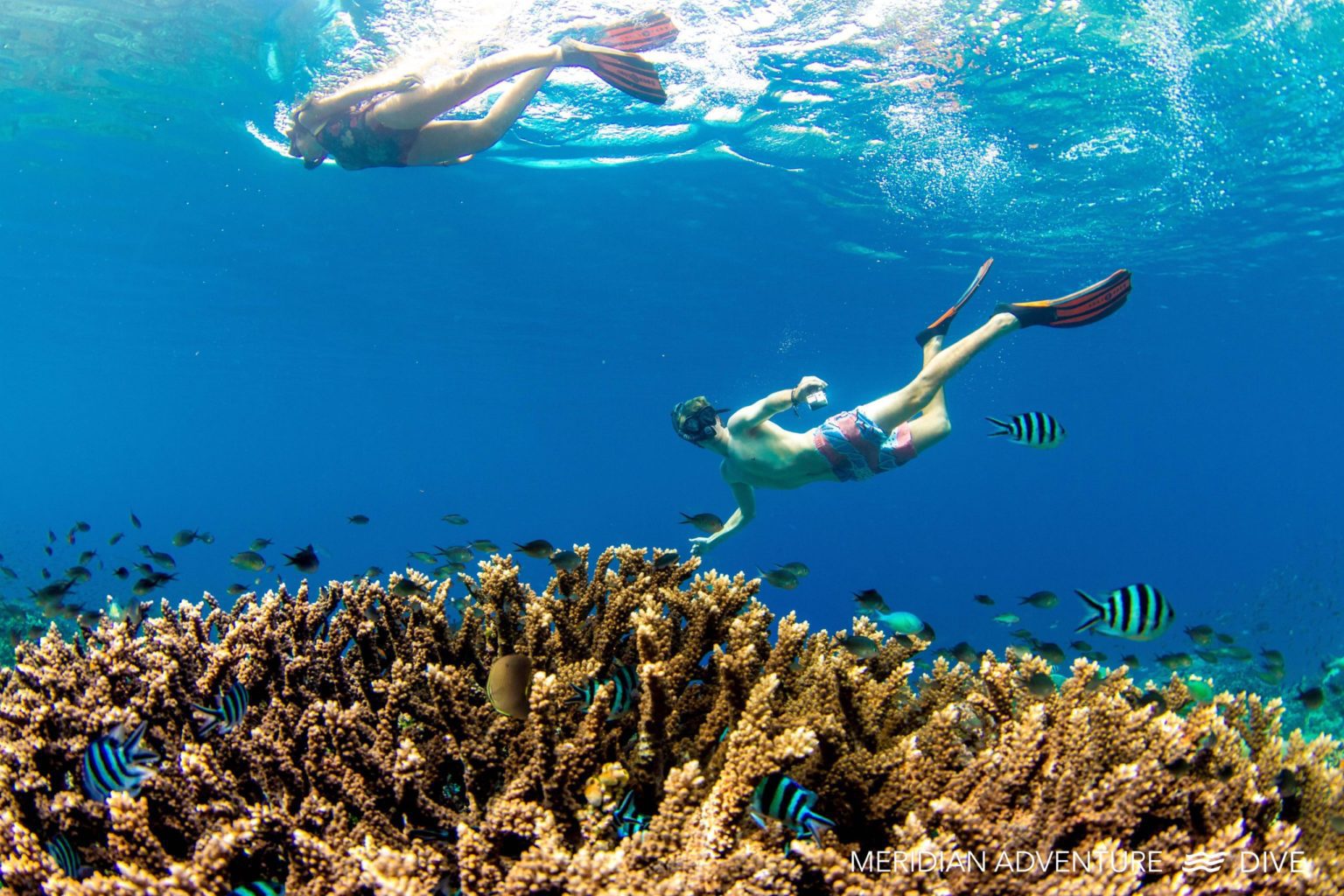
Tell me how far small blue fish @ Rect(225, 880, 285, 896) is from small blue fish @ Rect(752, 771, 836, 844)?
1715 mm

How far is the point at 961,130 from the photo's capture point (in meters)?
18.6

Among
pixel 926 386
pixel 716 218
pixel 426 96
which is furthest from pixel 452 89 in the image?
pixel 716 218

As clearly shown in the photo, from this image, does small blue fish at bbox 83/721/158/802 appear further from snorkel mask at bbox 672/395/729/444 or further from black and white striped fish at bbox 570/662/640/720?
snorkel mask at bbox 672/395/729/444

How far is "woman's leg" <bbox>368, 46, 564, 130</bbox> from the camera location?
24.8 feet

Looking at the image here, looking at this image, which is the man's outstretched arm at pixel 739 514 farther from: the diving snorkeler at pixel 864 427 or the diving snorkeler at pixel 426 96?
the diving snorkeler at pixel 426 96

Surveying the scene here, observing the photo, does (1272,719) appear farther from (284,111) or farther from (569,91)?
(284,111)

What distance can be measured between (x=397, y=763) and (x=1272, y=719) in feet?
15.7

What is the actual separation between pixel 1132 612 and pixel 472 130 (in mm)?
8598

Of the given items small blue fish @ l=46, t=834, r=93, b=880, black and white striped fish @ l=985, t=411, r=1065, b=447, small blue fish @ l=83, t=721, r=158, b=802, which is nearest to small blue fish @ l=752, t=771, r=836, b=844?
Result: small blue fish @ l=83, t=721, r=158, b=802

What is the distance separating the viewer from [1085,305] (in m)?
7.91

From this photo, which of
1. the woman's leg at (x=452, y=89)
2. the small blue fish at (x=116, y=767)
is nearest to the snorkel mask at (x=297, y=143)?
the woman's leg at (x=452, y=89)

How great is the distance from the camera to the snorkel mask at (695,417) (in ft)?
26.5

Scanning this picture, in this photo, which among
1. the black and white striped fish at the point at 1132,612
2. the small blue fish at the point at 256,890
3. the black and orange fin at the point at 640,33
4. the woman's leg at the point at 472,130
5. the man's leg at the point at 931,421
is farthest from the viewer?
the man's leg at the point at 931,421

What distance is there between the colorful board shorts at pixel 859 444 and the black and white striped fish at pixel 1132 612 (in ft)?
13.4
